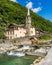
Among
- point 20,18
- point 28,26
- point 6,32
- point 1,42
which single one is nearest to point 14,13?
point 20,18

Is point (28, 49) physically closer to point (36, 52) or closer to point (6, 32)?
point (36, 52)

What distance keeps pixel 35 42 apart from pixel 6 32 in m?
13.6

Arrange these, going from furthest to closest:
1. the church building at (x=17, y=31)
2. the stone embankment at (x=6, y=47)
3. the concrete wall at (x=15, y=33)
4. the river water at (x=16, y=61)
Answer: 1. the church building at (x=17, y=31)
2. the concrete wall at (x=15, y=33)
3. the stone embankment at (x=6, y=47)
4. the river water at (x=16, y=61)

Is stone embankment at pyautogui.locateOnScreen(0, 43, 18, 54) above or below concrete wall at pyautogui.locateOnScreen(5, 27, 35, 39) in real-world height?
below

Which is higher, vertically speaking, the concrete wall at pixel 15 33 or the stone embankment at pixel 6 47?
the concrete wall at pixel 15 33

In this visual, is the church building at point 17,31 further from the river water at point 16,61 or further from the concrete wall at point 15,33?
the river water at point 16,61

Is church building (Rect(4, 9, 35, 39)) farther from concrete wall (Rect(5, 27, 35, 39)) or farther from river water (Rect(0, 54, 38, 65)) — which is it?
river water (Rect(0, 54, 38, 65))


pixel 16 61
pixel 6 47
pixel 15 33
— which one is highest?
pixel 15 33

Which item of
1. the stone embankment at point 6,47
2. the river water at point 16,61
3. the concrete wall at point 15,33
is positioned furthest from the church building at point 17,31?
the river water at point 16,61

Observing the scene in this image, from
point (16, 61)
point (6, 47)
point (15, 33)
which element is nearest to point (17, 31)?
point (15, 33)

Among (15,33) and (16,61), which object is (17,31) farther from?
(16,61)

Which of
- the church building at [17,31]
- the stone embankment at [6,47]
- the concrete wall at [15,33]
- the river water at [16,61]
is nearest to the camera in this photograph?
the river water at [16,61]

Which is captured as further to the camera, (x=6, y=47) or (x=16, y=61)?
(x=6, y=47)

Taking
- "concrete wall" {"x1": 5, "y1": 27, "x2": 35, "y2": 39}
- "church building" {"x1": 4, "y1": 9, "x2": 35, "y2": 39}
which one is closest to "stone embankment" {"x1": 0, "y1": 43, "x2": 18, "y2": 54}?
"church building" {"x1": 4, "y1": 9, "x2": 35, "y2": 39}
